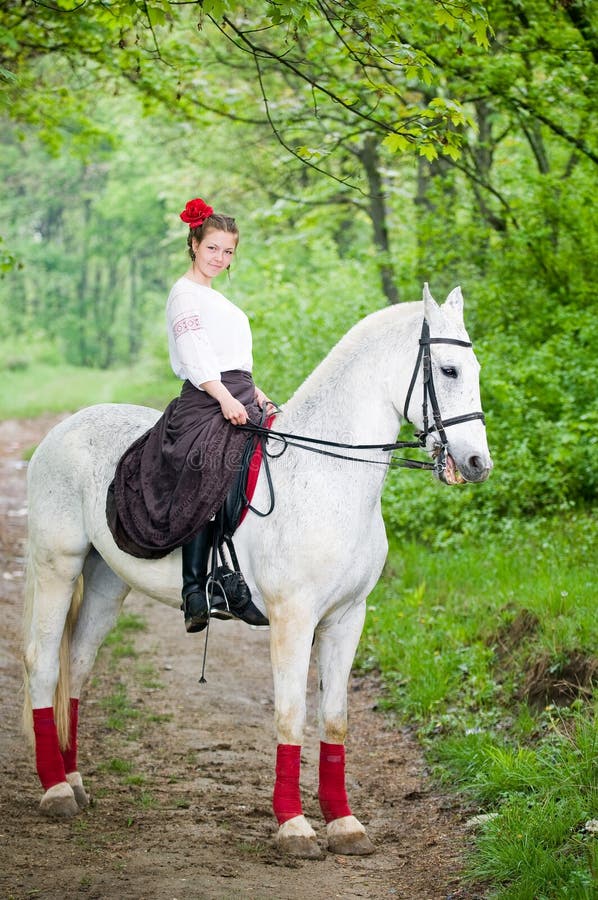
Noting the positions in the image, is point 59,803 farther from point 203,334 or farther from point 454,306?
point 454,306

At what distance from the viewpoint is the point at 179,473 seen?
4695mm

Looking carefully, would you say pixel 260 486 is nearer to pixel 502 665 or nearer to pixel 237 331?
pixel 237 331

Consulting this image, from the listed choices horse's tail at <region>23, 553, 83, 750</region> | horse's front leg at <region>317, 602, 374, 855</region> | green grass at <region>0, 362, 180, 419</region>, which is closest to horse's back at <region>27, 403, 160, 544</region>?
horse's tail at <region>23, 553, 83, 750</region>

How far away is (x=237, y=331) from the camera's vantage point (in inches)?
190

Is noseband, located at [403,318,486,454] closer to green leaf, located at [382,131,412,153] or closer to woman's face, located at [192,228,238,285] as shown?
woman's face, located at [192,228,238,285]

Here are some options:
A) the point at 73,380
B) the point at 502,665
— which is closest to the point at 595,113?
the point at 502,665

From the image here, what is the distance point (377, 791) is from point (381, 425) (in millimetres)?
2240

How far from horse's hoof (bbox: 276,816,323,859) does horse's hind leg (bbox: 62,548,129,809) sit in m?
1.39

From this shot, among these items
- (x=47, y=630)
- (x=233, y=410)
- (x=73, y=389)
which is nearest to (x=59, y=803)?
(x=47, y=630)

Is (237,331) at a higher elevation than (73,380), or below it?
below

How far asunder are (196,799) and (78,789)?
63 centimetres

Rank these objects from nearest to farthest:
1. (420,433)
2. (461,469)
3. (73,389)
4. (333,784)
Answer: (461,469)
(420,433)
(333,784)
(73,389)

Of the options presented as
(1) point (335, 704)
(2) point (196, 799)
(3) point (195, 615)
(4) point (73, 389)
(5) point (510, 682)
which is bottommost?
(2) point (196, 799)

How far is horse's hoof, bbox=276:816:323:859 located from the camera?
4.44m
